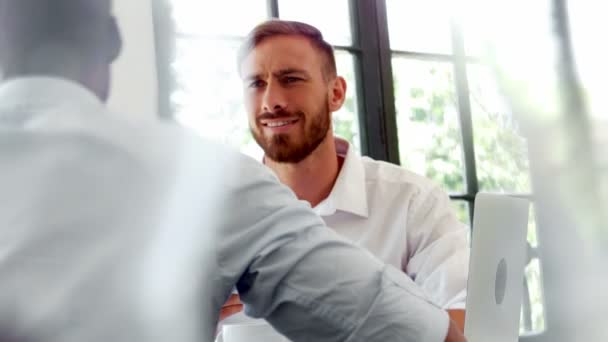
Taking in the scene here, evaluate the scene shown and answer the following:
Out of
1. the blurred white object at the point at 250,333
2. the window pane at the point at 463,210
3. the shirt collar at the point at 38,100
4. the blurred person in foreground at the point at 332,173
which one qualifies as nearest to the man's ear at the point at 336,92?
the blurred person in foreground at the point at 332,173

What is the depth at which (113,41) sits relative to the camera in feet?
0.90

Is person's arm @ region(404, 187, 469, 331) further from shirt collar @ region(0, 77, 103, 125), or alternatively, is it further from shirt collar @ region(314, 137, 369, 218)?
shirt collar @ region(0, 77, 103, 125)

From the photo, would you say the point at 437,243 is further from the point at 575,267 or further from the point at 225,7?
the point at 575,267

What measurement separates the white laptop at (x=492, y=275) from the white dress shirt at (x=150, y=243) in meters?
0.16

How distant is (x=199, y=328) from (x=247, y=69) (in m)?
0.54

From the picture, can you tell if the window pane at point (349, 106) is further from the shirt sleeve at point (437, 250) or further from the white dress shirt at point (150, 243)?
the white dress shirt at point (150, 243)

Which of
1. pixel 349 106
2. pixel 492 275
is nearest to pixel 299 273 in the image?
pixel 492 275

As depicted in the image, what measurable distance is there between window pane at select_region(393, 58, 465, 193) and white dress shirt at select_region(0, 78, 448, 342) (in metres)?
0.83

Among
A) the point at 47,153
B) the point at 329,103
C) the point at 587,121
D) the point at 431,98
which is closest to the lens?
the point at 47,153

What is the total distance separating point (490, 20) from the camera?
4.66 feet

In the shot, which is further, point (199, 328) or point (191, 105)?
point (191, 105)

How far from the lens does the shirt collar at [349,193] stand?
0.74 meters

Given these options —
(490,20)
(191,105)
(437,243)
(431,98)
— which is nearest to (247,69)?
(191,105)

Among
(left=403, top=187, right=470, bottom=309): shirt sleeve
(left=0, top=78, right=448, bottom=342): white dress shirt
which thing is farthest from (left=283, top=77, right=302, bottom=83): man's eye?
(left=0, top=78, right=448, bottom=342): white dress shirt
